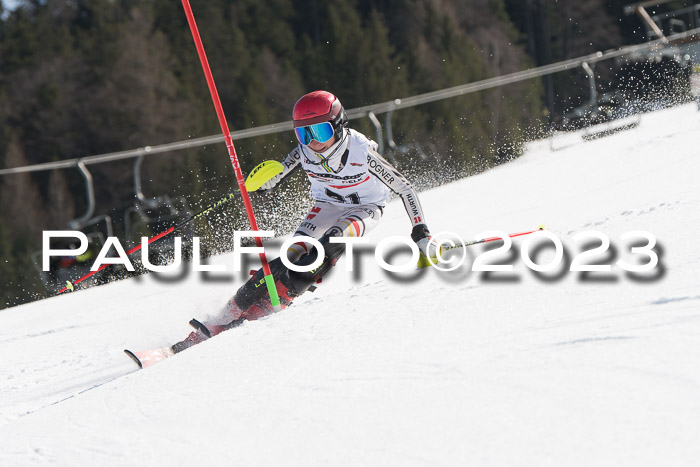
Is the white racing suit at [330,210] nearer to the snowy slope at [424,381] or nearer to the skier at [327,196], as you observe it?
the skier at [327,196]

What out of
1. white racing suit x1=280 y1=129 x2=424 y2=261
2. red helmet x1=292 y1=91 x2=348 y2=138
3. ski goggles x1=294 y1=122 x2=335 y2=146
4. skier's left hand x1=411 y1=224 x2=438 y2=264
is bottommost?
skier's left hand x1=411 y1=224 x2=438 y2=264

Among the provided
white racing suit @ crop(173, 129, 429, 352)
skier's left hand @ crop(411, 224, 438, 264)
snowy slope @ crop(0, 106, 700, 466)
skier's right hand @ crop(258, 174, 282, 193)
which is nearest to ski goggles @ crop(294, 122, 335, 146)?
white racing suit @ crop(173, 129, 429, 352)

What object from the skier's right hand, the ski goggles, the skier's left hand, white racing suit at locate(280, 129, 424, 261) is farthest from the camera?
the skier's right hand

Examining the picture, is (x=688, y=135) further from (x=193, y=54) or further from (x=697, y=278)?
(x=193, y=54)

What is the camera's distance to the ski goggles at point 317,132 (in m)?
4.95

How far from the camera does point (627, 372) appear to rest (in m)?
2.40

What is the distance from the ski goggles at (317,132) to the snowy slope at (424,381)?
0.98m

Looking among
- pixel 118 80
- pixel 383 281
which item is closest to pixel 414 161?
pixel 383 281

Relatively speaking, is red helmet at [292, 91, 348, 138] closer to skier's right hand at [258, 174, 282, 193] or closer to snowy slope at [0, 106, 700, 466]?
skier's right hand at [258, 174, 282, 193]

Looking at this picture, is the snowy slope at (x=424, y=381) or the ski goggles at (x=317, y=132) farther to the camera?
the ski goggles at (x=317, y=132)

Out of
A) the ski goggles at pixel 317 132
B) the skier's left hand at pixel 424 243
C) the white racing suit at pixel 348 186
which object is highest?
the ski goggles at pixel 317 132

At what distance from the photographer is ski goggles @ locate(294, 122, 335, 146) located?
495 centimetres

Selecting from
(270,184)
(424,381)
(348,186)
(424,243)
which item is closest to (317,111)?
(348,186)

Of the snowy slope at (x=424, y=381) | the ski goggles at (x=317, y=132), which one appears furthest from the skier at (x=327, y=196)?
the snowy slope at (x=424, y=381)
